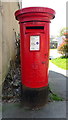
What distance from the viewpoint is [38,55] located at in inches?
108

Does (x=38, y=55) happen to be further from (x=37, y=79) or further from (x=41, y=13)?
(x=41, y=13)

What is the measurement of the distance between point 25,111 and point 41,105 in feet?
1.27

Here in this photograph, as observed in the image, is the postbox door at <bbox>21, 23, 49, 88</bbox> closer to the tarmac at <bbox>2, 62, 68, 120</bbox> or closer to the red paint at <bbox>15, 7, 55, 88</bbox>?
the red paint at <bbox>15, 7, 55, 88</bbox>

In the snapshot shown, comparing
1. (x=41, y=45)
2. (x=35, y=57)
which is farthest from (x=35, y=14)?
(x=35, y=57)

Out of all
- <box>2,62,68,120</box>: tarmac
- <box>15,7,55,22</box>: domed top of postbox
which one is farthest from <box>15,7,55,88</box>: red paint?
<box>2,62,68,120</box>: tarmac

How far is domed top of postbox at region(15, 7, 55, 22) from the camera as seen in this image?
2.51 metres

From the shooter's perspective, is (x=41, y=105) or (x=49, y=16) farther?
(x=41, y=105)

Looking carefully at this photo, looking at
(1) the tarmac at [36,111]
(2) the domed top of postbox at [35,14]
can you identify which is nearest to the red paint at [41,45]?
(2) the domed top of postbox at [35,14]

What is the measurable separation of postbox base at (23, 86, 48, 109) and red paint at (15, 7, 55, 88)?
0.30 feet

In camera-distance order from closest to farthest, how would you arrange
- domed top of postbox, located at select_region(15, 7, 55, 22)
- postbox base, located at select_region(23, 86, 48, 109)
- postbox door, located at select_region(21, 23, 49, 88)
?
domed top of postbox, located at select_region(15, 7, 55, 22) → postbox door, located at select_region(21, 23, 49, 88) → postbox base, located at select_region(23, 86, 48, 109)

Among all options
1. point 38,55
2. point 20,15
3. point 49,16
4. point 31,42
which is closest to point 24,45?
point 31,42

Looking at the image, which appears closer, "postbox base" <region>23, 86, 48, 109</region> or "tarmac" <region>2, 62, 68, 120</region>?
"tarmac" <region>2, 62, 68, 120</region>

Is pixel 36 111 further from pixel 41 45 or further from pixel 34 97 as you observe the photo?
pixel 41 45

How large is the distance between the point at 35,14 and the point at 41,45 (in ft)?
2.02
